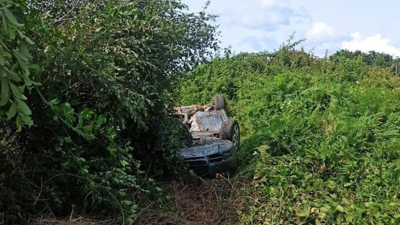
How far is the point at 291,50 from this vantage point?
53.0ft

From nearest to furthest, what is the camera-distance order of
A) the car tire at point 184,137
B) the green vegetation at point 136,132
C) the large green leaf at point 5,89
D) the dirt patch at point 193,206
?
the large green leaf at point 5,89 < the green vegetation at point 136,132 < the dirt patch at point 193,206 < the car tire at point 184,137

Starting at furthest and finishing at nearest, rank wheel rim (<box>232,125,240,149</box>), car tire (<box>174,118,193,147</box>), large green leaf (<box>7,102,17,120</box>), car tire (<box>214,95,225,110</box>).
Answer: car tire (<box>214,95,225,110</box>) < wheel rim (<box>232,125,240,149</box>) < car tire (<box>174,118,193,147</box>) < large green leaf (<box>7,102,17,120</box>)

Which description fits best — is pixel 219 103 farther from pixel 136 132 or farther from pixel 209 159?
pixel 136 132

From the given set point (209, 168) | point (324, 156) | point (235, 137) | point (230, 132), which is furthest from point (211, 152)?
point (235, 137)

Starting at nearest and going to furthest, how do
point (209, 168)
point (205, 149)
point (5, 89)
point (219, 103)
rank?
point (5, 89) < point (209, 168) < point (205, 149) < point (219, 103)

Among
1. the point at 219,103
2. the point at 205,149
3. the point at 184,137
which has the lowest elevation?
the point at 205,149

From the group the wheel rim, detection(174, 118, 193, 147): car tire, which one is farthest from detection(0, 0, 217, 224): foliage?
the wheel rim

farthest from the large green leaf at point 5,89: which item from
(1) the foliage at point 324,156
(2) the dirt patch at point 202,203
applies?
(1) the foliage at point 324,156

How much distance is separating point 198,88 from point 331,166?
9608 millimetres

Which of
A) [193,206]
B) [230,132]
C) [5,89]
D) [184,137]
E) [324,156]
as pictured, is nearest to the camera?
[5,89]

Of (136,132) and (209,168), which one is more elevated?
(136,132)

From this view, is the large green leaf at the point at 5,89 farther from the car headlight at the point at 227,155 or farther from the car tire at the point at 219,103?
the car tire at the point at 219,103

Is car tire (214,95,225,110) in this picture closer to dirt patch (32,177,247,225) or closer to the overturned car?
the overturned car

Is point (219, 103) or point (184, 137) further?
point (219, 103)
